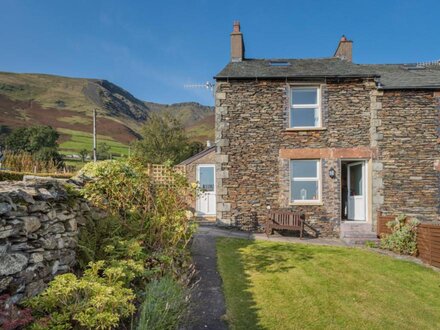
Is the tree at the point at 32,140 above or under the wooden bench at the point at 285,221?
above

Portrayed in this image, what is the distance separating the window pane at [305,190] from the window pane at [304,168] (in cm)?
28

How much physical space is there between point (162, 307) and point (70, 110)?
3637 inches

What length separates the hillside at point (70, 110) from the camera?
63.1m

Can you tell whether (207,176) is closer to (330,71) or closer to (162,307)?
(330,71)

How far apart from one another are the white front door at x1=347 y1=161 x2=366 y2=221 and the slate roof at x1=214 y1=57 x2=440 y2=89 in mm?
3419

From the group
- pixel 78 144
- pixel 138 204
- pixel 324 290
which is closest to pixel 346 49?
pixel 324 290

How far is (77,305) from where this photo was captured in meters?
2.92

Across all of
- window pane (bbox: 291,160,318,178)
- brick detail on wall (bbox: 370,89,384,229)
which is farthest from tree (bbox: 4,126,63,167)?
brick detail on wall (bbox: 370,89,384,229)

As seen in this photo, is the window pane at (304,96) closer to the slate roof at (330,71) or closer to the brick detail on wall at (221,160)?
the slate roof at (330,71)

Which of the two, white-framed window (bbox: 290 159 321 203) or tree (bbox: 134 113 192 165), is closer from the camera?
white-framed window (bbox: 290 159 321 203)

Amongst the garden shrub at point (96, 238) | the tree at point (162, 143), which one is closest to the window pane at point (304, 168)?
the garden shrub at point (96, 238)

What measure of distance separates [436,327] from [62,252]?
5775 mm

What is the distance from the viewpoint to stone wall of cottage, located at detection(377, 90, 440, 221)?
1089cm

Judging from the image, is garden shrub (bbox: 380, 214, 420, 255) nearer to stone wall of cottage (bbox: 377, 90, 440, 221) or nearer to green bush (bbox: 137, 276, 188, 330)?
stone wall of cottage (bbox: 377, 90, 440, 221)
